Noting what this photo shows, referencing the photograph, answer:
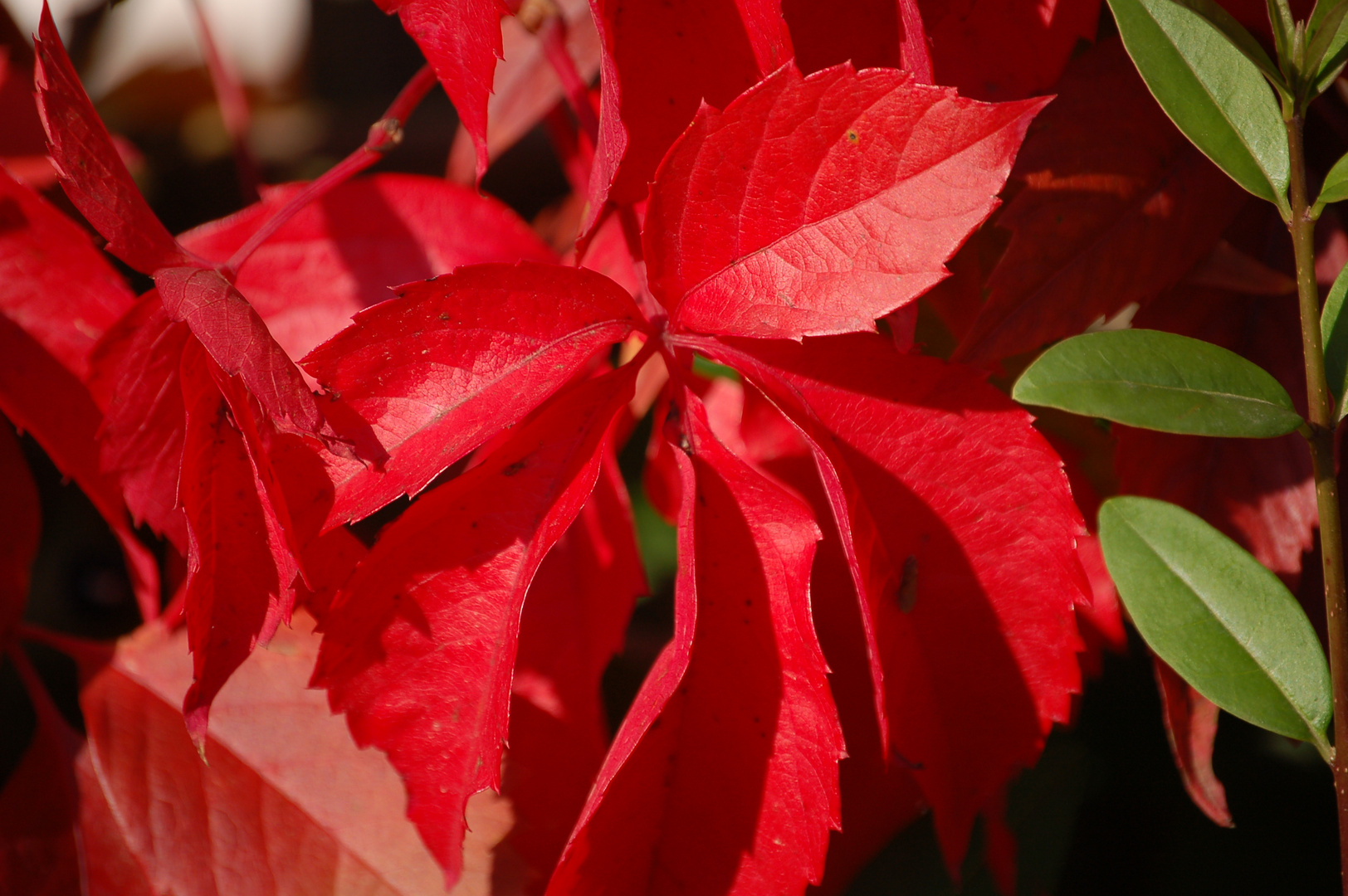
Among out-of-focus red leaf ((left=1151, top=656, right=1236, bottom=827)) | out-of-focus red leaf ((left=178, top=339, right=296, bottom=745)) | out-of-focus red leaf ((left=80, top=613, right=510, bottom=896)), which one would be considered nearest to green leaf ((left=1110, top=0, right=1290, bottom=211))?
out-of-focus red leaf ((left=1151, top=656, right=1236, bottom=827))

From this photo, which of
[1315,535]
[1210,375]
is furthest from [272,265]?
[1315,535]

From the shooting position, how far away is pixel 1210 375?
30cm

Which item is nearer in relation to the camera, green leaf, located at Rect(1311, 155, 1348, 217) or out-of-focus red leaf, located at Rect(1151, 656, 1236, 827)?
green leaf, located at Rect(1311, 155, 1348, 217)

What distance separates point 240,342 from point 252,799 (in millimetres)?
294

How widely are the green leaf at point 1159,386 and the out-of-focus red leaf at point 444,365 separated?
162mm

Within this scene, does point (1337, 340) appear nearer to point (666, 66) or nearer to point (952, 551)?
point (952, 551)

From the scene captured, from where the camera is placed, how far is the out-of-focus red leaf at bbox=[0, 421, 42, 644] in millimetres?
502

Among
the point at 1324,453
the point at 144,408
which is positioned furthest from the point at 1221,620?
the point at 144,408

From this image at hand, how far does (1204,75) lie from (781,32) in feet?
0.47

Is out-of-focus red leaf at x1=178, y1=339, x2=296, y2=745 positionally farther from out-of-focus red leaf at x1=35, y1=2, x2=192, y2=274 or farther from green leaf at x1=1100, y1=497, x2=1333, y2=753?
green leaf at x1=1100, y1=497, x2=1333, y2=753

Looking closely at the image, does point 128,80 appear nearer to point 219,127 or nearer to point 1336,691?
point 219,127

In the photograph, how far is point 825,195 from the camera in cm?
31

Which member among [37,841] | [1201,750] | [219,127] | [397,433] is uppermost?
[219,127]

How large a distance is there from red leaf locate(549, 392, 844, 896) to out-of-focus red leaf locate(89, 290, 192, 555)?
21 cm
